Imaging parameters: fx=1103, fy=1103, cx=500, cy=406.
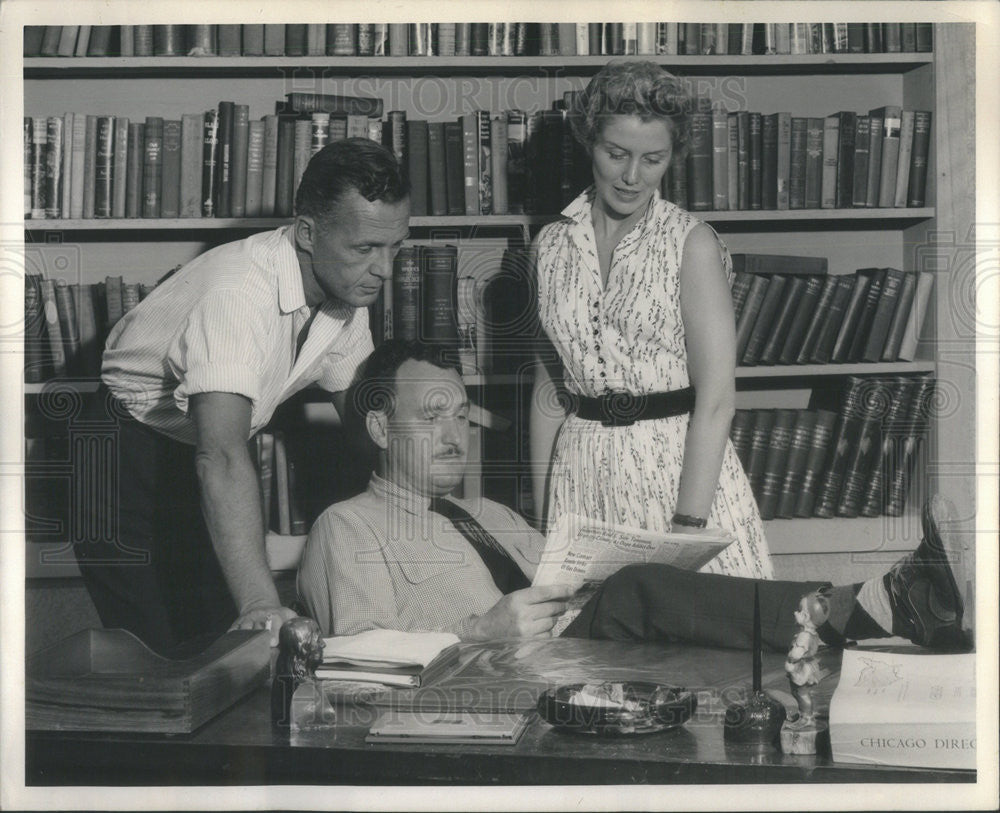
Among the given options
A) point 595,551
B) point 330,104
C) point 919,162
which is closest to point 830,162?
point 919,162

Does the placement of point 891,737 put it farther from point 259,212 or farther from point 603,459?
point 259,212

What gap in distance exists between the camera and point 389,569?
1.67 meters

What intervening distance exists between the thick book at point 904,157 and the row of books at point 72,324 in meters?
1.57

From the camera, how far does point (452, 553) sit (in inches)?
69.4

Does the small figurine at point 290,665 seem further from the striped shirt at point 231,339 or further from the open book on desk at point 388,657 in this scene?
the striped shirt at point 231,339

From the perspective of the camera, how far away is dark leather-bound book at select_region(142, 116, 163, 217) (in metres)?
2.16

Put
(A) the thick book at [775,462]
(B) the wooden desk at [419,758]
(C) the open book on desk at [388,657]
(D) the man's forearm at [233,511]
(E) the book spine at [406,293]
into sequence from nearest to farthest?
(B) the wooden desk at [419,758] → (C) the open book on desk at [388,657] → (D) the man's forearm at [233,511] → (E) the book spine at [406,293] → (A) the thick book at [775,462]

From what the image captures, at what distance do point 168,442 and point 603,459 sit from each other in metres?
0.73

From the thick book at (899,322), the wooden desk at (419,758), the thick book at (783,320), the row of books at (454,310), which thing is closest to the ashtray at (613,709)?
the wooden desk at (419,758)

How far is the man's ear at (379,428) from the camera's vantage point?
5.94 ft

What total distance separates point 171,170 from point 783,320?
4.21 feet

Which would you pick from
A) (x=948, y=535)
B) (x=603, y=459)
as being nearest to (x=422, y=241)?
(x=603, y=459)

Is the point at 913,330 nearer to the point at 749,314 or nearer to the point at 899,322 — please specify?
the point at 899,322

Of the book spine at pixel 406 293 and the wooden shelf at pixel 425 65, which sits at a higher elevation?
the wooden shelf at pixel 425 65
